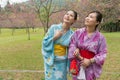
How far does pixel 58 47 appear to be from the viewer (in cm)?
325

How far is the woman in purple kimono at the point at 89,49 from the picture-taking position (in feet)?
9.70

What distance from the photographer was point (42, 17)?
50.2ft

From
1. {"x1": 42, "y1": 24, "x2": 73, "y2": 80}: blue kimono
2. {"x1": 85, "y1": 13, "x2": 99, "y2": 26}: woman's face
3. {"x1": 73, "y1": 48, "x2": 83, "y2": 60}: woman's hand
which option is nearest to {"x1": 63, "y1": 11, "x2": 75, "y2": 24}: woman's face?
{"x1": 42, "y1": 24, "x2": 73, "y2": 80}: blue kimono

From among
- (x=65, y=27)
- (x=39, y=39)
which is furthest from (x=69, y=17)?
(x=39, y=39)

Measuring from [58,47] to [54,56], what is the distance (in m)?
0.12

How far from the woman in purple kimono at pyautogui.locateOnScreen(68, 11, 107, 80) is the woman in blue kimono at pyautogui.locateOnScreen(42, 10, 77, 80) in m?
0.20

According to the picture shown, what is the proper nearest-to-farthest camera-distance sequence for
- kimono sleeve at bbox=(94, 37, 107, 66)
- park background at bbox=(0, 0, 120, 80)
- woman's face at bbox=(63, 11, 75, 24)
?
kimono sleeve at bbox=(94, 37, 107, 66), woman's face at bbox=(63, 11, 75, 24), park background at bbox=(0, 0, 120, 80)

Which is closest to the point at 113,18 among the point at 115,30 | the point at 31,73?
the point at 115,30

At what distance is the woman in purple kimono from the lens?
116 inches

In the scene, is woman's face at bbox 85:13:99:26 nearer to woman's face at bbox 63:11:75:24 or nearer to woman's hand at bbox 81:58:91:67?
woman's face at bbox 63:11:75:24

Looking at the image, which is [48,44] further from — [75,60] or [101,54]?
[101,54]

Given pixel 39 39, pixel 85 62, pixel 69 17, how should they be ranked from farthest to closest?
pixel 39 39 < pixel 69 17 < pixel 85 62

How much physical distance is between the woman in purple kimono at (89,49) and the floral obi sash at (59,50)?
19 cm

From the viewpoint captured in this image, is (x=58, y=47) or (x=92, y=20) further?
(x=58, y=47)
